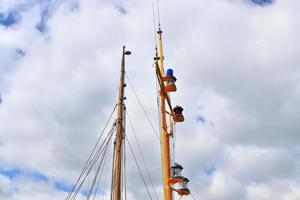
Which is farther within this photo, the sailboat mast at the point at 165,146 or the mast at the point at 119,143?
the mast at the point at 119,143

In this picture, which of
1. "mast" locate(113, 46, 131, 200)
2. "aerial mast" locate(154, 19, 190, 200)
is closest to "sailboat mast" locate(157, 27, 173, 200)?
"aerial mast" locate(154, 19, 190, 200)

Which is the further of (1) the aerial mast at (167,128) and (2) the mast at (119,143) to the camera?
(2) the mast at (119,143)

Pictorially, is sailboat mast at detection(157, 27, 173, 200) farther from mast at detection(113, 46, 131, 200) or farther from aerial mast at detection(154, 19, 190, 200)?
mast at detection(113, 46, 131, 200)

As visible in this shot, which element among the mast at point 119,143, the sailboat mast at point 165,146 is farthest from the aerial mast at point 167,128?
the mast at point 119,143

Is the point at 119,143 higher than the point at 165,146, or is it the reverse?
the point at 119,143

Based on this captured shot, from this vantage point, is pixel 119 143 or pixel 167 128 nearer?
pixel 167 128

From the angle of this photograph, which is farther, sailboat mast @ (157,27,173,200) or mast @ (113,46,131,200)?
mast @ (113,46,131,200)

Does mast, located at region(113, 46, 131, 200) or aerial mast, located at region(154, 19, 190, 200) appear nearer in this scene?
aerial mast, located at region(154, 19, 190, 200)

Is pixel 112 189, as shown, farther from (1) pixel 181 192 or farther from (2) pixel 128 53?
(1) pixel 181 192

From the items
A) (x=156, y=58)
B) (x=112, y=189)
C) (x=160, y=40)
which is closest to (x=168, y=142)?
(x=156, y=58)

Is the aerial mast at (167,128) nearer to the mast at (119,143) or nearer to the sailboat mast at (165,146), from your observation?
the sailboat mast at (165,146)

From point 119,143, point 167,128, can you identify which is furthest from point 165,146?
point 119,143

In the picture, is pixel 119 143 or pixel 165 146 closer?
pixel 165 146

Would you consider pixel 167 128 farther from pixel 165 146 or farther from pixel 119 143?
pixel 119 143
